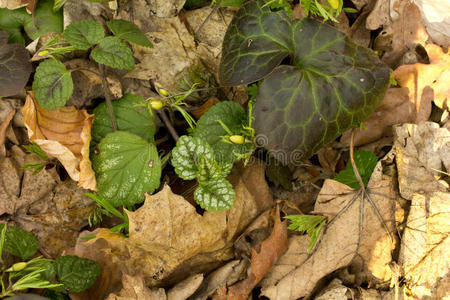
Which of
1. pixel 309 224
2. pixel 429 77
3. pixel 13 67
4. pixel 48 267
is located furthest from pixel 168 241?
pixel 429 77

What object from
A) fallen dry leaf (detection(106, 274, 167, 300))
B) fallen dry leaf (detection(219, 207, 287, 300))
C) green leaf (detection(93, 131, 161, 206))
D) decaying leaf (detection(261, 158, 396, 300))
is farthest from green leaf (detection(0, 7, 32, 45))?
decaying leaf (detection(261, 158, 396, 300))

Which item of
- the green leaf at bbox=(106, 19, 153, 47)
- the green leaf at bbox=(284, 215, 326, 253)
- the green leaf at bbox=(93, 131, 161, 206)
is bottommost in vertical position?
the green leaf at bbox=(284, 215, 326, 253)

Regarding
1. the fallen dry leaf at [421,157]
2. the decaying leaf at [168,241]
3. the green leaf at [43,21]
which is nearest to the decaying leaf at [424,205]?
the fallen dry leaf at [421,157]

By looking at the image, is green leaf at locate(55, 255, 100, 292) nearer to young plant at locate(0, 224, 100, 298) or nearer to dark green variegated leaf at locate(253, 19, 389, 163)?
young plant at locate(0, 224, 100, 298)

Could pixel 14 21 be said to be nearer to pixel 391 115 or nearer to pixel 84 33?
pixel 84 33

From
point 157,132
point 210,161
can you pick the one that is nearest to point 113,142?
point 157,132

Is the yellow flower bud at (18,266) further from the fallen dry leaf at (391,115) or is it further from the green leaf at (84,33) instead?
the fallen dry leaf at (391,115)

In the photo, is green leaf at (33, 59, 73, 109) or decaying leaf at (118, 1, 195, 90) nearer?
green leaf at (33, 59, 73, 109)
